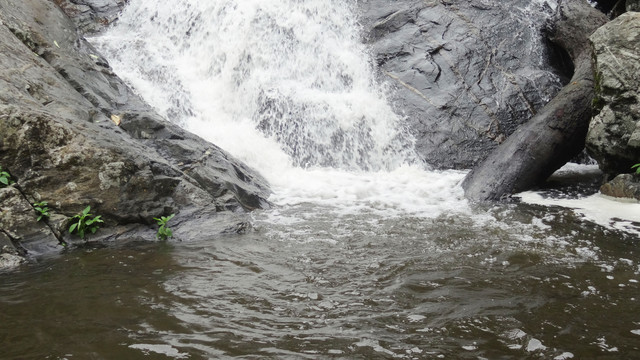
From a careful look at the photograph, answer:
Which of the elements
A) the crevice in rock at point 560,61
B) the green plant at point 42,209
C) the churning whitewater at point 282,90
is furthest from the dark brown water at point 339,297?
the crevice in rock at point 560,61

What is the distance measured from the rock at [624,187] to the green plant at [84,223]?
7.27 meters

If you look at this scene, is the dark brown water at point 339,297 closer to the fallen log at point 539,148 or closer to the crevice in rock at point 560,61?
the fallen log at point 539,148

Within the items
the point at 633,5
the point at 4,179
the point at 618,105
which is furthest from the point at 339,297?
the point at 633,5

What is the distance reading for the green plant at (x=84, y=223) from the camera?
564cm

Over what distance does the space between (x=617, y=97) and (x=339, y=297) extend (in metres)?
5.81

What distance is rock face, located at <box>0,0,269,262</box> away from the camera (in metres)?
5.66

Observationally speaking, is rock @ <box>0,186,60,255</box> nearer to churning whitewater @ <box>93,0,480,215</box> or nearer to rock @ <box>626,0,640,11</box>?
churning whitewater @ <box>93,0,480,215</box>

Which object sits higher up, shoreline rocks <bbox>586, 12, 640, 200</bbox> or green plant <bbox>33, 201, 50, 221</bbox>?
shoreline rocks <bbox>586, 12, 640, 200</bbox>

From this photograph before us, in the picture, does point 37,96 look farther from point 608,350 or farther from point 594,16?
point 594,16

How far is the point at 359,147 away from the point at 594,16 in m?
5.53

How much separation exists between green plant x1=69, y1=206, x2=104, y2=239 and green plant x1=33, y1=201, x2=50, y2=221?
28 centimetres

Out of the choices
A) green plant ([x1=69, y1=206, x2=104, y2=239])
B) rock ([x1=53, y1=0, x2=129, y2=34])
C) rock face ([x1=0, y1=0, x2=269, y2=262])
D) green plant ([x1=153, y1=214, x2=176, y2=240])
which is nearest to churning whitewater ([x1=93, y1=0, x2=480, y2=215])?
rock ([x1=53, y1=0, x2=129, y2=34])

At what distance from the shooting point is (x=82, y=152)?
5.96 metres

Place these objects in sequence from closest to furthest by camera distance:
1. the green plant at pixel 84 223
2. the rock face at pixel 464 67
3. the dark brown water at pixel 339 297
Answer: the dark brown water at pixel 339 297
the green plant at pixel 84 223
the rock face at pixel 464 67
